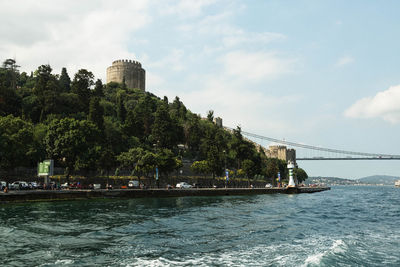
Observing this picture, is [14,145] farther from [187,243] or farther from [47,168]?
[187,243]

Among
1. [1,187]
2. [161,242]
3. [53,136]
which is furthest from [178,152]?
[161,242]

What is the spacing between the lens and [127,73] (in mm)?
164625

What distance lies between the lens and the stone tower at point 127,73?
164125 millimetres

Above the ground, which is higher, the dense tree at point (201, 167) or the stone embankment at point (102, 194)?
the dense tree at point (201, 167)

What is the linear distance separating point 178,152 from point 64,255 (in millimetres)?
94055

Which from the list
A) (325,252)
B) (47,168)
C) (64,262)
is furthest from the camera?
(47,168)

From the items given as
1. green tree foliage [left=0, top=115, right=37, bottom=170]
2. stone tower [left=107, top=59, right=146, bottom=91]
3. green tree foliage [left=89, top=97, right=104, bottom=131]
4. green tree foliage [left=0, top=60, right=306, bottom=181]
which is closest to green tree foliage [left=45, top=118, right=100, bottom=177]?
green tree foliage [left=0, top=60, right=306, bottom=181]

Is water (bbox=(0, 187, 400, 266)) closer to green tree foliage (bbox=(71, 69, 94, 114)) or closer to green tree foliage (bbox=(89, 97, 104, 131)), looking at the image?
green tree foliage (bbox=(89, 97, 104, 131))

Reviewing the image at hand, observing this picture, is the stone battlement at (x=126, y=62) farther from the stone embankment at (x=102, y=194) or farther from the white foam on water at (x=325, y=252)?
the white foam on water at (x=325, y=252)

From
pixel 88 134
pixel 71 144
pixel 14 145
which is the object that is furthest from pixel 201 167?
pixel 14 145

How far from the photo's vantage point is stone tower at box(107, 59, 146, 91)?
164m

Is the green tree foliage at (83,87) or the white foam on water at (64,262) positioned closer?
the white foam on water at (64,262)

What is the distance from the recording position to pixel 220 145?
4102 inches

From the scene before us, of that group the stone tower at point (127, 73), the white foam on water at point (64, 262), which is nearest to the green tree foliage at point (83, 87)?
the stone tower at point (127, 73)
